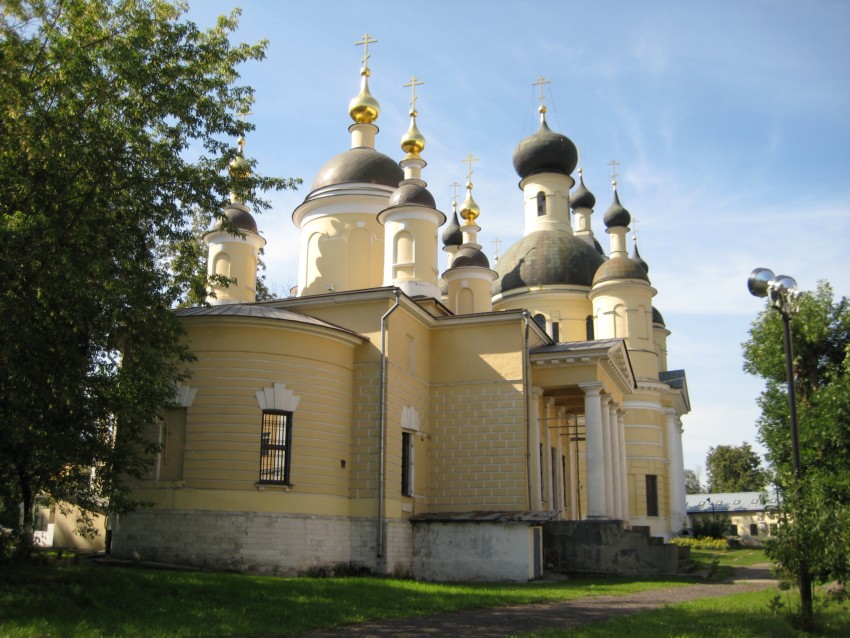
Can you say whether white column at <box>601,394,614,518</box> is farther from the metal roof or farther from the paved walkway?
the metal roof

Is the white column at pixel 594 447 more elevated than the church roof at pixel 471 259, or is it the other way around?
the church roof at pixel 471 259

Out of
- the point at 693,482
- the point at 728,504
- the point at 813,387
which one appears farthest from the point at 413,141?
the point at 693,482

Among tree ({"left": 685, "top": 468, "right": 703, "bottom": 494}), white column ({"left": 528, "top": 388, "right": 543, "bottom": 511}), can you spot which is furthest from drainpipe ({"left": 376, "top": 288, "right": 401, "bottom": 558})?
tree ({"left": 685, "top": 468, "right": 703, "bottom": 494})

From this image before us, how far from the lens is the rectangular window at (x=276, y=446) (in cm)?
1820

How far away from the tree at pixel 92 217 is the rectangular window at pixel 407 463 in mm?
7678

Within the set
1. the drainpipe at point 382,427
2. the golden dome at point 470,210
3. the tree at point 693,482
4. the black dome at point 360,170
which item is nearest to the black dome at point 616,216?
the golden dome at point 470,210

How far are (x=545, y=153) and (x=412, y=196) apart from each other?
15468mm

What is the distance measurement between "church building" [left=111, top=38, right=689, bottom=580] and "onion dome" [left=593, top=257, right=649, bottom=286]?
8.68 m

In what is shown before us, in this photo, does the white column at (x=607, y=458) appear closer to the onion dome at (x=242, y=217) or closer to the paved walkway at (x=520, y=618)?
the paved walkway at (x=520, y=618)

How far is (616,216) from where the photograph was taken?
139 ft

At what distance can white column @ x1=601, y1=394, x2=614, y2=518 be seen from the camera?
24531mm

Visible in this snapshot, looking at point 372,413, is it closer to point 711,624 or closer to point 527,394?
point 527,394

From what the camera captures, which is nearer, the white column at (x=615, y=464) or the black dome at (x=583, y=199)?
the white column at (x=615, y=464)

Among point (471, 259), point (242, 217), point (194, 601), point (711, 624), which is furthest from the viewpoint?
point (471, 259)
